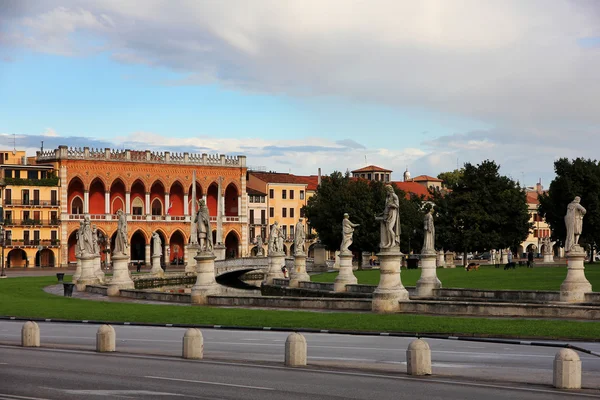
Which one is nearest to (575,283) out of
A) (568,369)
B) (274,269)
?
(568,369)

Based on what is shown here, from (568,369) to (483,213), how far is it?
6602 centimetres

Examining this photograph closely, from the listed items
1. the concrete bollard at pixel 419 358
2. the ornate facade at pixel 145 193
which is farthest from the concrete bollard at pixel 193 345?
the ornate facade at pixel 145 193

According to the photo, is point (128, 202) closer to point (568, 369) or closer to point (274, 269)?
point (274, 269)

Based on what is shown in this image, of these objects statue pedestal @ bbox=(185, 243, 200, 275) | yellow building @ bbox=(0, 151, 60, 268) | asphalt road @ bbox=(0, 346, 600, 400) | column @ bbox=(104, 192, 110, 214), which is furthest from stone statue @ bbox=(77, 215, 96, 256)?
column @ bbox=(104, 192, 110, 214)

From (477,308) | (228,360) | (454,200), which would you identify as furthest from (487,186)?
(228,360)

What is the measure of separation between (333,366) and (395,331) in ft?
22.9

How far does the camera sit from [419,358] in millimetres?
16375

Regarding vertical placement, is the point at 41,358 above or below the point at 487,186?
below

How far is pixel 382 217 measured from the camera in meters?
31.2

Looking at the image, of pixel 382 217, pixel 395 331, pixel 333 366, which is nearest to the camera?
pixel 333 366

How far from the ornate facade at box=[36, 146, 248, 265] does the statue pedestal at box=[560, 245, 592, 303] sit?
7311 cm

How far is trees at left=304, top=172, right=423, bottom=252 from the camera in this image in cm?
8238

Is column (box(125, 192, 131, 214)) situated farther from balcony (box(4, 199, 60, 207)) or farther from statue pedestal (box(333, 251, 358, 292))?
statue pedestal (box(333, 251, 358, 292))

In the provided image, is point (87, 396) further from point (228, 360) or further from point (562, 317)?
point (562, 317)
